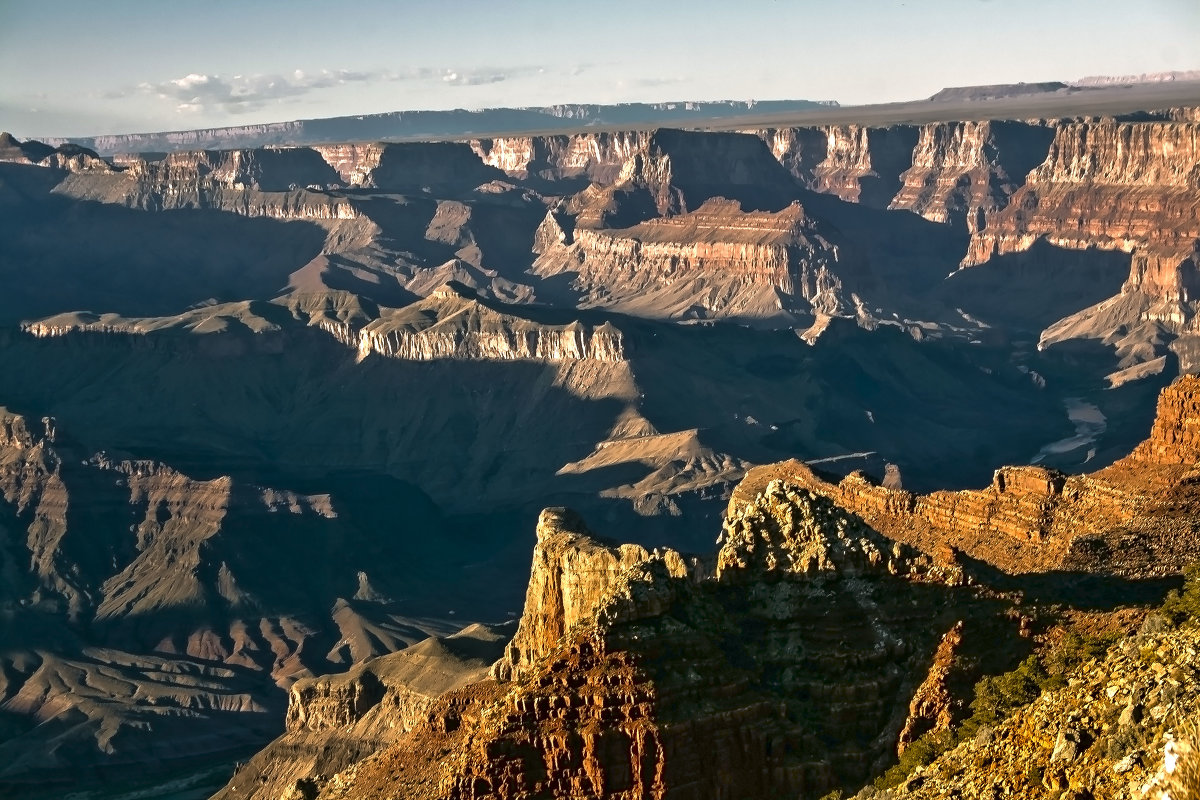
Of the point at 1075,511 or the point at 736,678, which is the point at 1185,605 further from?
the point at 1075,511

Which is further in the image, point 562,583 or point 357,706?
point 357,706

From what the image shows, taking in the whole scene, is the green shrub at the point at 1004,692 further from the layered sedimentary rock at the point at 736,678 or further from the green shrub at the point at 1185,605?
the green shrub at the point at 1185,605

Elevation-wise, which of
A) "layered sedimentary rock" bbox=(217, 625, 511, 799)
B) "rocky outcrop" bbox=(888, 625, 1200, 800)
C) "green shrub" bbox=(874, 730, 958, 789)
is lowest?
"layered sedimentary rock" bbox=(217, 625, 511, 799)

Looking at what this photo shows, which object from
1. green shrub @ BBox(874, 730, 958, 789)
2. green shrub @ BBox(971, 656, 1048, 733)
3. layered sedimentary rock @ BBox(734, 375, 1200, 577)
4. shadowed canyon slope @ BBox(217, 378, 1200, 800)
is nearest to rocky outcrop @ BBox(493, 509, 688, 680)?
shadowed canyon slope @ BBox(217, 378, 1200, 800)

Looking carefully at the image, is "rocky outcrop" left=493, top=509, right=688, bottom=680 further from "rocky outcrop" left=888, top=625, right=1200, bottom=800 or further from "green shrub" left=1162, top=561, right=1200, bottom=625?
"rocky outcrop" left=888, top=625, right=1200, bottom=800

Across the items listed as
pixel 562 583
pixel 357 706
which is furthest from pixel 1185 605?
pixel 357 706

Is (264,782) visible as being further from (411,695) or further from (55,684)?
(55,684)

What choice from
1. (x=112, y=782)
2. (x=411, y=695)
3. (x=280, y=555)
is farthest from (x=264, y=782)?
(x=280, y=555)

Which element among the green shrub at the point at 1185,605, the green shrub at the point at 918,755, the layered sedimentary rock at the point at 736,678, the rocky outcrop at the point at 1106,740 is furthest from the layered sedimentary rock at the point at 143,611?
the rocky outcrop at the point at 1106,740
